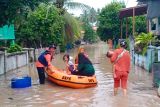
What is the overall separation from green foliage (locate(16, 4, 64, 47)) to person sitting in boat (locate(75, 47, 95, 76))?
18249mm

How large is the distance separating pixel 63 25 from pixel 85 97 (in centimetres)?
2514

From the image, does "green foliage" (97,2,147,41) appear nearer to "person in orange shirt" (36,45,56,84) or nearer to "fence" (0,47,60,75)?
"fence" (0,47,60,75)

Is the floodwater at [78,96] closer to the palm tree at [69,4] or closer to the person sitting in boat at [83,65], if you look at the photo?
the person sitting in boat at [83,65]

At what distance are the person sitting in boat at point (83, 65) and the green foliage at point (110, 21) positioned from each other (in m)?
32.3

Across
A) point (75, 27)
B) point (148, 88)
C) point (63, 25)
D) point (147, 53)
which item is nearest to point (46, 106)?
point (148, 88)

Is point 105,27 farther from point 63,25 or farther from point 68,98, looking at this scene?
point 68,98

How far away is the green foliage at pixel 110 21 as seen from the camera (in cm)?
4581

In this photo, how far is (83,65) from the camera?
44.1ft

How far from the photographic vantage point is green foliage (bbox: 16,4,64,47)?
31.8m

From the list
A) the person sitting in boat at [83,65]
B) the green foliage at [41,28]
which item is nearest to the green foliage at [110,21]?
the green foliage at [41,28]

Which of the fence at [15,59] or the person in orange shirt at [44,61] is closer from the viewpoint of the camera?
the person in orange shirt at [44,61]

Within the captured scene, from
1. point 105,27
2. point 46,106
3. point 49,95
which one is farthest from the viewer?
point 105,27

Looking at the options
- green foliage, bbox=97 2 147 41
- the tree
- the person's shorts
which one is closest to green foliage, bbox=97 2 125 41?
green foliage, bbox=97 2 147 41

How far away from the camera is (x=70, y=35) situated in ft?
129
